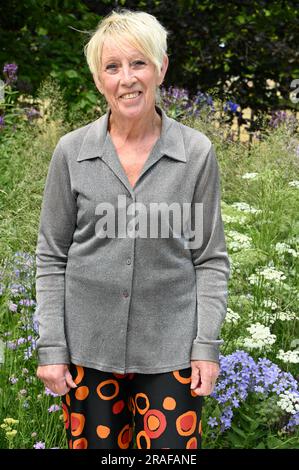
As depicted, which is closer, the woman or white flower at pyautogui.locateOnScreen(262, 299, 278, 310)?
the woman

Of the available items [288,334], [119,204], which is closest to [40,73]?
[288,334]

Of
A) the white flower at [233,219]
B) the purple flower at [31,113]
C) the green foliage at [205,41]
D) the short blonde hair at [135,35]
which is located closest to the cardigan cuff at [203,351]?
the short blonde hair at [135,35]

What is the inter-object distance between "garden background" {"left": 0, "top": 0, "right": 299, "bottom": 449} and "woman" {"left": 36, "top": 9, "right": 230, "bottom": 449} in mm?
542


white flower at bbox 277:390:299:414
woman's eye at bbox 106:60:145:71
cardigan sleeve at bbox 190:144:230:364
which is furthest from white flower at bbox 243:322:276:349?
woman's eye at bbox 106:60:145:71

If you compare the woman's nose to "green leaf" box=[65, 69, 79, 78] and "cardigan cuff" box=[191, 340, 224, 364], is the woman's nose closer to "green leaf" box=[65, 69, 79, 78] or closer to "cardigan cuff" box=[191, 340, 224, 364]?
"cardigan cuff" box=[191, 340, 224, 364]

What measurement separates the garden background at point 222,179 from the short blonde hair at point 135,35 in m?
1.28

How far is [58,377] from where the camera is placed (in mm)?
2168

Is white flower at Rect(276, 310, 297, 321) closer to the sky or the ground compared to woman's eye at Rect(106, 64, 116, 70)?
closer to the ground

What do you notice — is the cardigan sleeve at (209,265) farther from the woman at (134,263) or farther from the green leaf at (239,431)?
the green leaf at (239,431)

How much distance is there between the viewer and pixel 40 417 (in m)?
2.98

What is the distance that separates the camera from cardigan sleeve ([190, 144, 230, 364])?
2.11 meters

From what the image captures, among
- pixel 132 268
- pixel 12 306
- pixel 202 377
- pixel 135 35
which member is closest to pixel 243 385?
pixel 202 377

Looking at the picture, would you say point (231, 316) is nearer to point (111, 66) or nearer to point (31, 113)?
point (111, 66)
